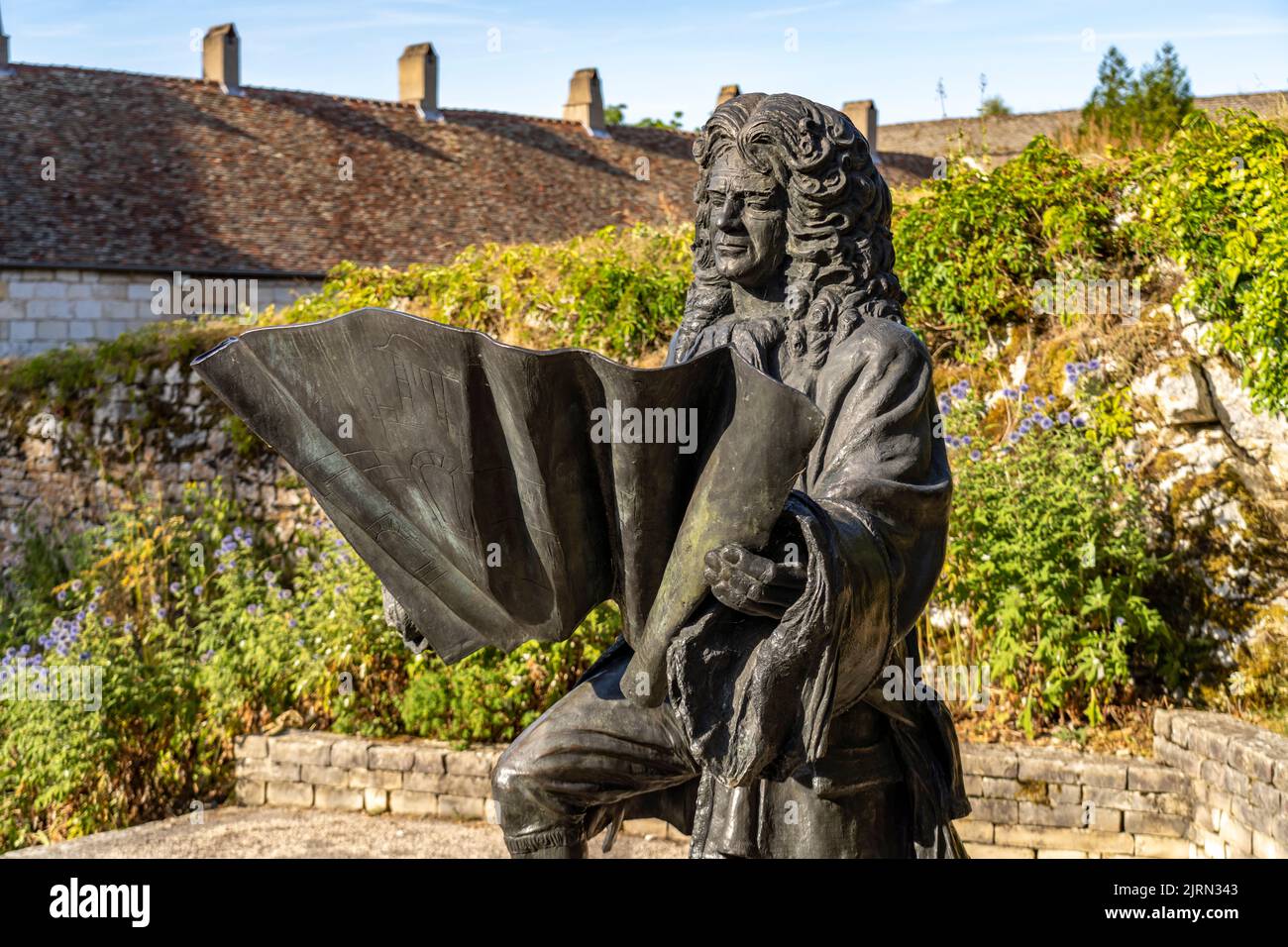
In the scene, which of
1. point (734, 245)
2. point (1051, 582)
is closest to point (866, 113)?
point (1051, 582)

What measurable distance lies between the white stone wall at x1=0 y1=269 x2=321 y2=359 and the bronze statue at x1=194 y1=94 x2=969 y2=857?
18.5 metres

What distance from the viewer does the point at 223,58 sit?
2533cm

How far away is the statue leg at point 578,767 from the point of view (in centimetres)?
269

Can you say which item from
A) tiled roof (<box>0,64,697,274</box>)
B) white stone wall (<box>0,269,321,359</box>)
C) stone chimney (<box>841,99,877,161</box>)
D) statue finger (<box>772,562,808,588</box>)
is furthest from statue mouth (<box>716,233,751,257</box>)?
stone chimney (<box>841,99,877,161</box>)

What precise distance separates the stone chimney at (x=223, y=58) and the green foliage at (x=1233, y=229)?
68.5 ft

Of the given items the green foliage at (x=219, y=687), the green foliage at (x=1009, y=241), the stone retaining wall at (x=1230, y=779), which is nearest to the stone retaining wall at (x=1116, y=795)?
the stone retaining wall at (x=1230, y=779)

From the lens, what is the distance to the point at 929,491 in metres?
2.63

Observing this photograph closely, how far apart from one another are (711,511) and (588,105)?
28106mm

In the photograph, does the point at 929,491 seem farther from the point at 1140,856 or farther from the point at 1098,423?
the point at 1098,423

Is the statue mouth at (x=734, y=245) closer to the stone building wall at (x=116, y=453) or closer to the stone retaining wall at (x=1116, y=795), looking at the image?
the stone retaining wall at (x=1116, y=795)

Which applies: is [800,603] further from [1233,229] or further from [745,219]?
[1233,229]

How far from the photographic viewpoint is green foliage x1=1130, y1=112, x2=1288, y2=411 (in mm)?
7359

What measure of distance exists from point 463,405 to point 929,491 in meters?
0.93
